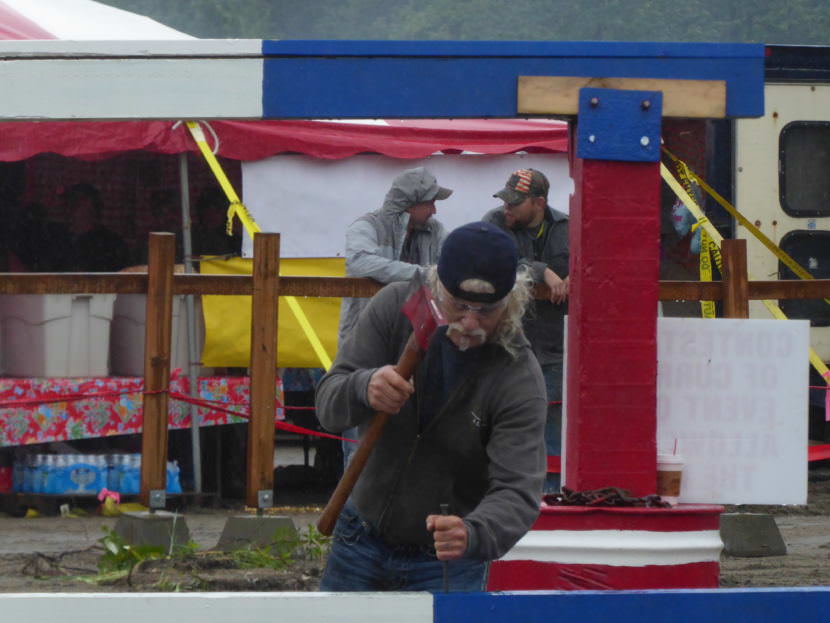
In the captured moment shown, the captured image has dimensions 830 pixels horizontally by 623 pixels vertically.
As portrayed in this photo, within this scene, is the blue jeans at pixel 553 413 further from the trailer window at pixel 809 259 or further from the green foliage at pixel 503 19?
the green foliage at pixel 503 19

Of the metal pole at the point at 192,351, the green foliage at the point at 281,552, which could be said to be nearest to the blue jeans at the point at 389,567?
the green foliage at the point at 281,552

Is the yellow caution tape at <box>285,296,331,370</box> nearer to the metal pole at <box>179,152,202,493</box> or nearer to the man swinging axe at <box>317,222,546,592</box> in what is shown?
the metal pole at <box>179,152,202,493</box>

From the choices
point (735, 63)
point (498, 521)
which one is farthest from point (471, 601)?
point (735, 63)

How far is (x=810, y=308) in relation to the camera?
10.9m

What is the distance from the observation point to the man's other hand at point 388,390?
327cm

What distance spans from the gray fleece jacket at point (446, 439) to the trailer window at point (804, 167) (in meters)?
7.52

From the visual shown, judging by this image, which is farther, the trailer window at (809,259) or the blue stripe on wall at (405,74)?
the trailer window at (809,259)

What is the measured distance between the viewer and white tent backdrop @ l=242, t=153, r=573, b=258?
31.2 feet

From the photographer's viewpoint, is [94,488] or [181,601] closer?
[181,601]

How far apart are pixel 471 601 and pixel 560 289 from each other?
4077mm

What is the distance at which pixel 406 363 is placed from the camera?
11.0 feet

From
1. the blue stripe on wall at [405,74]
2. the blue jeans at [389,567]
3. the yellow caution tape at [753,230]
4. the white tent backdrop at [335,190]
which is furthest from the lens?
the white tent backdrop at [335,190]

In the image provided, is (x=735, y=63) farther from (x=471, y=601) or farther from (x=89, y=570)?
(x=89, y=570)

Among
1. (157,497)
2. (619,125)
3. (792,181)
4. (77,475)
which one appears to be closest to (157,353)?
(157,497)
